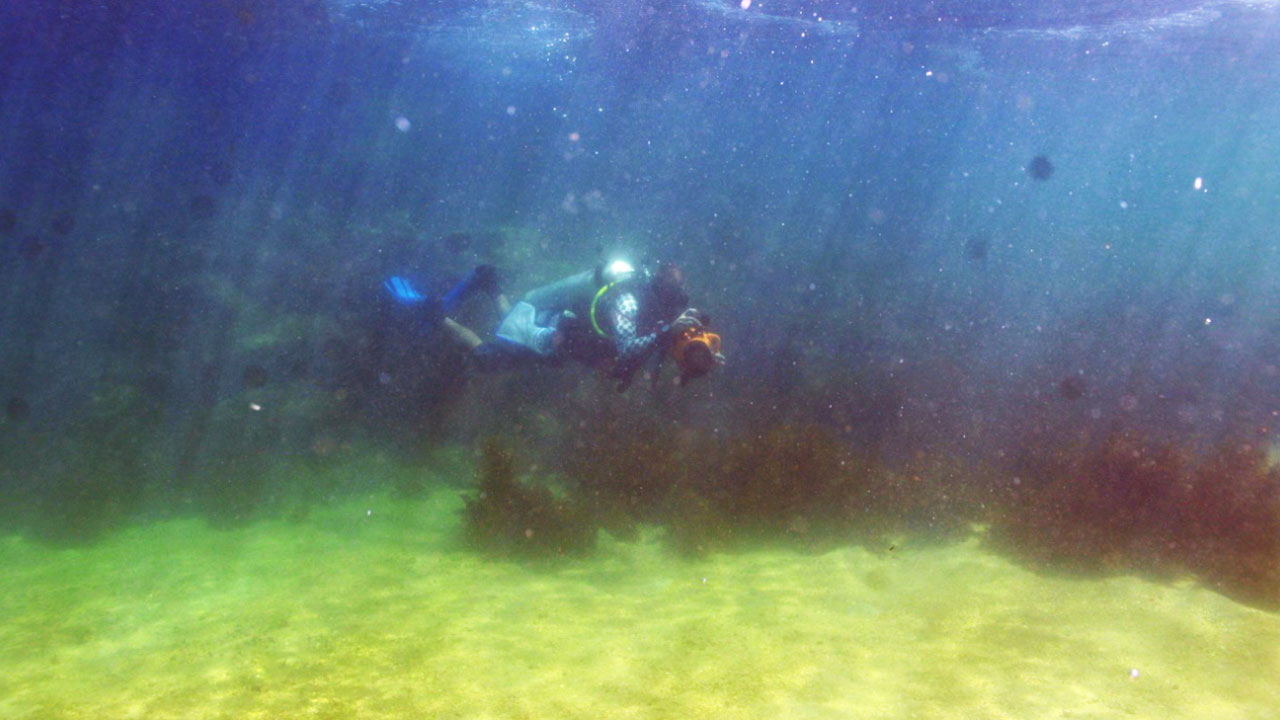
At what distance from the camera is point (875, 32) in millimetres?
26453

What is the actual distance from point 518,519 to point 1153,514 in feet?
27.3

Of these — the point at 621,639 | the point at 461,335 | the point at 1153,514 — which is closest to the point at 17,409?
the point at 461,335

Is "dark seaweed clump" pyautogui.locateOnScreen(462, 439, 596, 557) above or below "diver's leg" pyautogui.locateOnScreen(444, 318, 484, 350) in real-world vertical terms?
below

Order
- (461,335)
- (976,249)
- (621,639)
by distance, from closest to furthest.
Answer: (621,639) < (461,335) < (976,249)

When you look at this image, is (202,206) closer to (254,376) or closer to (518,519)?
(254,376)

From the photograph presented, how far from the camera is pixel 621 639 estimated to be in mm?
5703

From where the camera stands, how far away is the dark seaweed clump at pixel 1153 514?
741cm

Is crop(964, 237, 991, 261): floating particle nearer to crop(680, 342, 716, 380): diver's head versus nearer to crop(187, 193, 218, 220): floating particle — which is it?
crop(680, 342, 716, 380): diver's head

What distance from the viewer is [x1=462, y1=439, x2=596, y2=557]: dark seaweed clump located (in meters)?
8.88

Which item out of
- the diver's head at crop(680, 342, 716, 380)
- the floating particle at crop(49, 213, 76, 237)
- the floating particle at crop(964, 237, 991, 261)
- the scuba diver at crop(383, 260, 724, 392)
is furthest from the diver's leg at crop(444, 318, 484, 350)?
the floating particle at crop(964, 237, 991, 261)

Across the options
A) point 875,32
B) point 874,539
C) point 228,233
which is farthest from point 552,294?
point 875,32

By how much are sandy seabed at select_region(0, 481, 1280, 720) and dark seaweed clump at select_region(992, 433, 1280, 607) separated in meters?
0.77

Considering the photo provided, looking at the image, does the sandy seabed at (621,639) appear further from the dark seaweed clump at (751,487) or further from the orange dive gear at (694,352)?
the orange dive gear at (694,352)

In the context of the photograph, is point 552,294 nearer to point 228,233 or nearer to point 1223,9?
point 228,233
